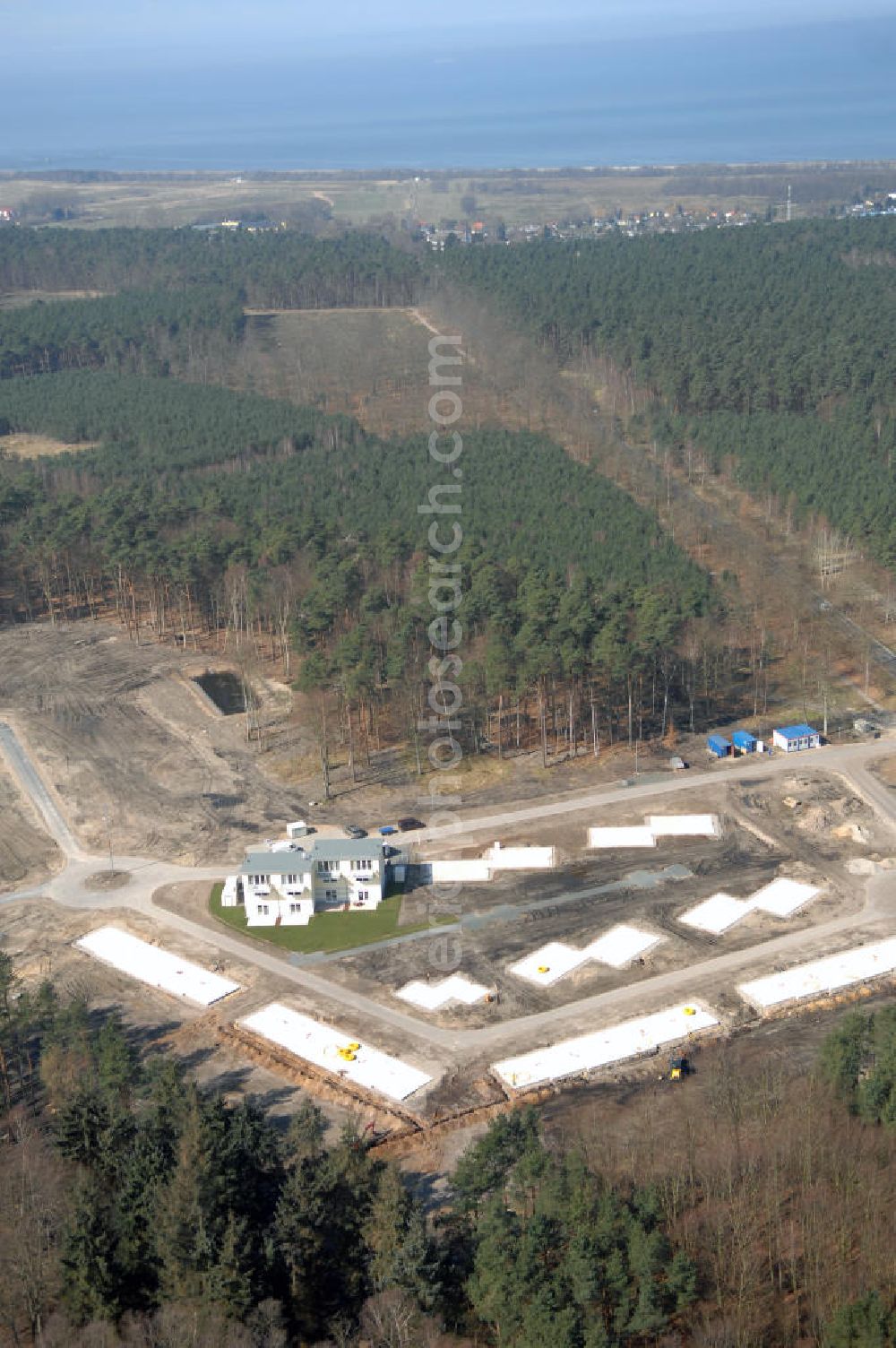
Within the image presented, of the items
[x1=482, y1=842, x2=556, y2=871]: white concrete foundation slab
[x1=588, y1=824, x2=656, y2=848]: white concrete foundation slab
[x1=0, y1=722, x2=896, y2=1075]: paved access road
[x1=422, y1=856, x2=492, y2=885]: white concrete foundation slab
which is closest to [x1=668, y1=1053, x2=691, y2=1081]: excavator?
[x1=0, y1=722, x2=896, y2=1075]: paved access road

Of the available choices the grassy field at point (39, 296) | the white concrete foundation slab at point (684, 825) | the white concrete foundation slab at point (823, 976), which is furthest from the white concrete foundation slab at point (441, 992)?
the grassy field at point (39, 296)

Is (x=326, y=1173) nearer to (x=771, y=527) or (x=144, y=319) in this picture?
(x=771, y=527)

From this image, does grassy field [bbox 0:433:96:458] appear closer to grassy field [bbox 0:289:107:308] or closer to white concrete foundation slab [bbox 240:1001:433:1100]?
grassy field [bbox 0:289:107:308]

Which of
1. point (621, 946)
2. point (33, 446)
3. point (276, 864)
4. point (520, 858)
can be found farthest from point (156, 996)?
point (33, 446)

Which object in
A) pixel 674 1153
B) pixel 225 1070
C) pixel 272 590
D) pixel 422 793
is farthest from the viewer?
pixel 272 590

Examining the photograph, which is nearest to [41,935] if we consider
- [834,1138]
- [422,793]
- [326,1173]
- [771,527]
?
[422,793]

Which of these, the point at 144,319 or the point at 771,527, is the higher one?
the point at 144,319

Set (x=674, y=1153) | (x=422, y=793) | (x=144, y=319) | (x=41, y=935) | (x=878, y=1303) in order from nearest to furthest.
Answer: (x=878, y=1303) < (x=674, y=1153) < (x=41, y=935) < (x=422, y=793) < (x=144, y=319)

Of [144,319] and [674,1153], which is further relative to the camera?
[144,319]

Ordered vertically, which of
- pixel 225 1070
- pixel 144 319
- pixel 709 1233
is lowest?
pixel 225 1070
